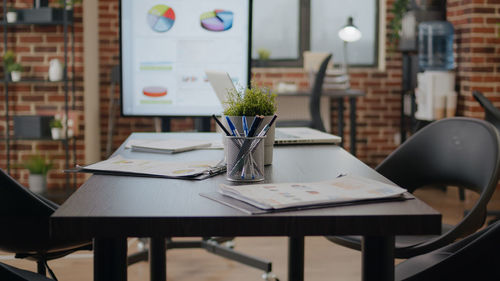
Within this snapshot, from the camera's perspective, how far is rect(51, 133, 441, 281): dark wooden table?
35.5 inches

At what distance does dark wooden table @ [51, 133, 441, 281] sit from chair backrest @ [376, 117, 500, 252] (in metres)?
0.65

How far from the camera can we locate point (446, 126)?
75.5 inches

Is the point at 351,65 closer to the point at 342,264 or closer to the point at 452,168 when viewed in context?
the point at 342,264

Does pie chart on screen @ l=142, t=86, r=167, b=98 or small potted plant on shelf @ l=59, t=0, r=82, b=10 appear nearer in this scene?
pie chart on screen @ l=142, t=86, r=167, b=98

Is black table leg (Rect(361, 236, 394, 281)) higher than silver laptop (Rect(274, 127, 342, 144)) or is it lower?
lower

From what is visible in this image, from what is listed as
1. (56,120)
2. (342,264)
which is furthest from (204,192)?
(56,120)

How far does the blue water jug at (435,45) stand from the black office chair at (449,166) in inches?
125

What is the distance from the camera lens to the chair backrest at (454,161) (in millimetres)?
1588

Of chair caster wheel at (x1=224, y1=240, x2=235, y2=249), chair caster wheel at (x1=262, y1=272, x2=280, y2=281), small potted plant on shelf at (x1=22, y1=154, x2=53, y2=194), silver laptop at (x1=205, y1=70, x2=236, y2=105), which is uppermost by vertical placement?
silver laptop at (x1=205, y1=70, x2=236, y2=105)

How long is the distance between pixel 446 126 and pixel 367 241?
3.27 feet

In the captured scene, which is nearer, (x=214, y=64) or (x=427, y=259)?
(x=427, y=259)

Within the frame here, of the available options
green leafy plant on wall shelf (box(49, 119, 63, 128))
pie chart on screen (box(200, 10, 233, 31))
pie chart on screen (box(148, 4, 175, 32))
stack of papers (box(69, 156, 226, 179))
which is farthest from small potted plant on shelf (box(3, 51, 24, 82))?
stack of papers (box(69, 156, 226, 179))

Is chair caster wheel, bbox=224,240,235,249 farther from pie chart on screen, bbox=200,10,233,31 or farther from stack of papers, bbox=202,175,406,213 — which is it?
stack of papers, bbox=202,175,406,213

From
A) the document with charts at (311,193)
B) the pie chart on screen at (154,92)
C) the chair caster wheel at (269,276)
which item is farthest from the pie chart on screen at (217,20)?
the document with charts at (311,193)
